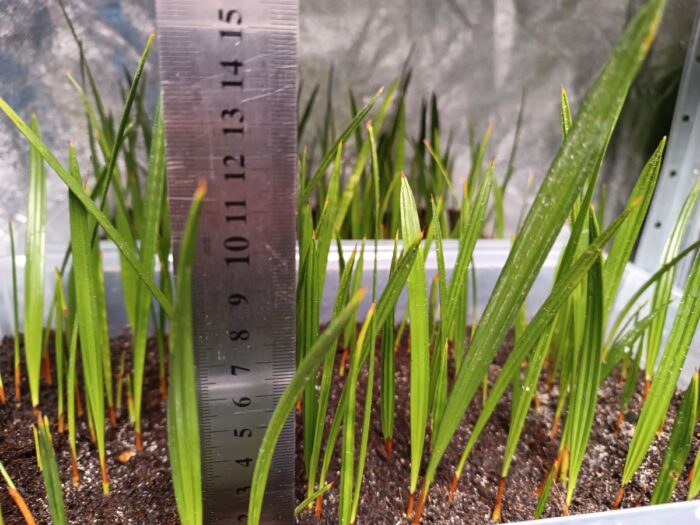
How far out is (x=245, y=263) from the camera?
35 centimetres

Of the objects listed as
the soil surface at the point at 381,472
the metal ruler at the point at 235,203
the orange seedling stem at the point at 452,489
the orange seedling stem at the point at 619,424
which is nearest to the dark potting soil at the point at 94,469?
the soil surface at the point at 381,472

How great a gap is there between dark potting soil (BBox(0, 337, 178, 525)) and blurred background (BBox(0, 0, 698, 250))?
0.41 m

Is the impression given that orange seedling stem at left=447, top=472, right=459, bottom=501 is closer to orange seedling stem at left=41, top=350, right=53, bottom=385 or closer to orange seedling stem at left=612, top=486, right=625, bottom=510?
orange seedling stem at left=612, top=486, right=625, bottom=510

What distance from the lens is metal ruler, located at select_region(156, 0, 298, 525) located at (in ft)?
1.00

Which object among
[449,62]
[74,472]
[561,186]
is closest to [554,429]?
[561,186]

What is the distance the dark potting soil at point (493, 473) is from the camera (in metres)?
0.52

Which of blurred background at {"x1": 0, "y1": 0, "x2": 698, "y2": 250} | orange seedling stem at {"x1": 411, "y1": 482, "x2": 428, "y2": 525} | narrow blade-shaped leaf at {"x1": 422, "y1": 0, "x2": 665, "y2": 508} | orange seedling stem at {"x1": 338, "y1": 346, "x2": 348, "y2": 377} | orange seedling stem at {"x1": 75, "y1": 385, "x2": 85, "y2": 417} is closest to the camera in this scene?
narrow blade-shaped leaf at {"x1": 422, "y1": 0, "x2": 665, "y2": 508}

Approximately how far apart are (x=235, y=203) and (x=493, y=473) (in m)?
0.43

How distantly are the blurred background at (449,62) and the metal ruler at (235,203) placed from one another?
27.6 inches

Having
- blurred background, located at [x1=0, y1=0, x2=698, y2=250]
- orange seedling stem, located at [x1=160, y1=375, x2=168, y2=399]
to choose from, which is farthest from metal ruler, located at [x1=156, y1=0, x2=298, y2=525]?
blurred background, located at [x1=0, y1=0, x2=698, y2=250]

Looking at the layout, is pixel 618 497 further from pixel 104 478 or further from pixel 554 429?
pixel 104 478

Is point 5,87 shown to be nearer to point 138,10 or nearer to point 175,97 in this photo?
point 138,10

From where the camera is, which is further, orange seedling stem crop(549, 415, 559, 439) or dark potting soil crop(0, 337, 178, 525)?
orange seedling stem crop(549, 415, 559, 439)

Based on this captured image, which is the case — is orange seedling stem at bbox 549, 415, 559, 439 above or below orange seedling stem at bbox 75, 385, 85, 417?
below
